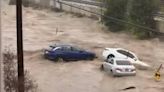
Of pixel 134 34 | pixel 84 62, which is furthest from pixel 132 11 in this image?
pixel 84 62

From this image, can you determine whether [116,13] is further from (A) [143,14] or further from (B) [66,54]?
(B) [66,54]

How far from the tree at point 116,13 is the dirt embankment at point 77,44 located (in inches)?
37.5

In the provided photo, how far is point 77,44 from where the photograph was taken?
155 feet

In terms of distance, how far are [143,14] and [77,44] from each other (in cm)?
721

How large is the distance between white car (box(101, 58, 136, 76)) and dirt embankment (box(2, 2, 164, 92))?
1.33 ft

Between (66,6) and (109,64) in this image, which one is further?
(66,6)

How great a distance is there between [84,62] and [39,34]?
14387 mm

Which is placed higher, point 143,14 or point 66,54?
point 143,14

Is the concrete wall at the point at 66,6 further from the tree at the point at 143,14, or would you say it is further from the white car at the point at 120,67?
the white car at the point at 120,67

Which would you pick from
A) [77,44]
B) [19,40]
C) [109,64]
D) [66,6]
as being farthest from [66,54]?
Result: [66,6]

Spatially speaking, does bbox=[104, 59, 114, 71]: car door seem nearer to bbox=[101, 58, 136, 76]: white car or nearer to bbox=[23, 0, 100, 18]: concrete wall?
bbox=[101, 58, 136, 76]: white car

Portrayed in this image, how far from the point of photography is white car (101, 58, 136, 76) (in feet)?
112

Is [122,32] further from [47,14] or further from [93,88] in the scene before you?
[93,88]

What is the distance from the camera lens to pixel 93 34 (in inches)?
2062
